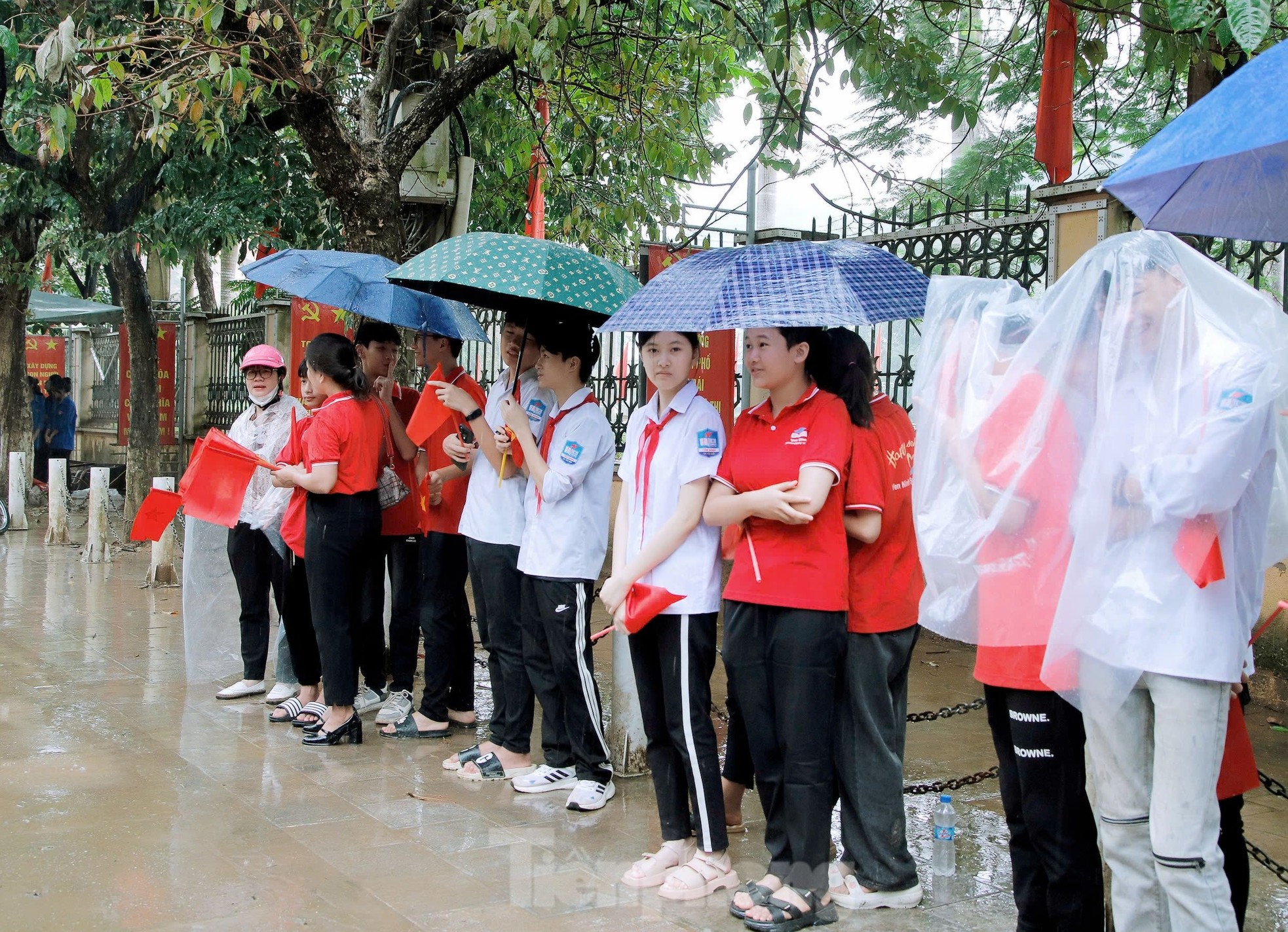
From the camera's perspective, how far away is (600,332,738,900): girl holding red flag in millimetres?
3789

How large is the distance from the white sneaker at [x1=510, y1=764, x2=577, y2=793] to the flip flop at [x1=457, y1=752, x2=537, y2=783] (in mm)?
93

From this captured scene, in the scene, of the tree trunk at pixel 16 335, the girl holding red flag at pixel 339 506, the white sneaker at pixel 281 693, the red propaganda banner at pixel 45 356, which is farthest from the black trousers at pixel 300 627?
the red propaganda banner at pixel 45 356

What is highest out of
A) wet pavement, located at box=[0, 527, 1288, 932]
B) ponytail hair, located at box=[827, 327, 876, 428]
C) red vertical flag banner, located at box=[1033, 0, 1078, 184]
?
red vertical flag banner, located at box=[1033, 0, 1078, 184]

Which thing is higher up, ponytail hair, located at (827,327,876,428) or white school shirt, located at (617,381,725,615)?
ponytail hair, located at (827,327,876,428)

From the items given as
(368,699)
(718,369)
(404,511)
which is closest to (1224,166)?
(404,511)

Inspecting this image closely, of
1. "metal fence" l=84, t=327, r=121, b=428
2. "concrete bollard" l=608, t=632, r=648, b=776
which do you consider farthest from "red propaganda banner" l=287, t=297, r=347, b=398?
"metal fence" l=84, t=327, r=121, b=428

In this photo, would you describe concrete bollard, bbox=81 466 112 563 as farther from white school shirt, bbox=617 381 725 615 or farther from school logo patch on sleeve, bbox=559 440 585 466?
white school shirt, bbox=617 381 725 615

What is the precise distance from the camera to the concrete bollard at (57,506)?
493 inches

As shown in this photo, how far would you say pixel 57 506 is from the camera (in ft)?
41.0

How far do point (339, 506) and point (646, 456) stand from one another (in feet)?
6.28

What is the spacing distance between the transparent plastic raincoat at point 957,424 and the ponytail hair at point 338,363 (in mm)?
2934

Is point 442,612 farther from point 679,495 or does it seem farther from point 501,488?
point 679,495

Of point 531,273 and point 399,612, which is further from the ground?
point 531,273

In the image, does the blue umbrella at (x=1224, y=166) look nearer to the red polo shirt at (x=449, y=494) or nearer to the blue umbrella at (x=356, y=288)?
the red polo shirt at (x=449, y=494)
